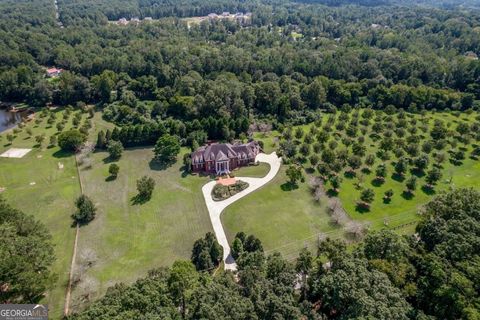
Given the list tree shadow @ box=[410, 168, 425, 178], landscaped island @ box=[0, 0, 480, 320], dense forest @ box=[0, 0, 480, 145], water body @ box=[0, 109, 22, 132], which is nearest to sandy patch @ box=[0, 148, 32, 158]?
landscaped island @ box=[0, 0, 480, 320]

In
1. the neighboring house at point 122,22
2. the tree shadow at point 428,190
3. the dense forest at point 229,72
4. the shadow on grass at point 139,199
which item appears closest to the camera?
the shadow on grass at point 139,199

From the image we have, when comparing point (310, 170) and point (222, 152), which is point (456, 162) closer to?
point (310, 170)

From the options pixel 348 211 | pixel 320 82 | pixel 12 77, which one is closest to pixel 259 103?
pixel 320 82

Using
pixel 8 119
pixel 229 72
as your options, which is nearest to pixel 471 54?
pixel 229 72

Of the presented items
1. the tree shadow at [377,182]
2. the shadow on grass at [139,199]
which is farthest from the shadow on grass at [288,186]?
the shadow on grass at [139,199]

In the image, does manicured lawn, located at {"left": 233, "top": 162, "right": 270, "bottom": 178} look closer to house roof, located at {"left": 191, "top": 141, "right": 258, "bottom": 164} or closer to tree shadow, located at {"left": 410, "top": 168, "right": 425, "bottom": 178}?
house roof, located at {"left": 191, "top": 141, "right": 258, "bottom": 164}

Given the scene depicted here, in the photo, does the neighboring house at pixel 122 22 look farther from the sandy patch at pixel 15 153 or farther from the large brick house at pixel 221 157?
the large brick house at pixel 221 157

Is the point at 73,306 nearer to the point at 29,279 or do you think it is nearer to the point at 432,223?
the point at 29,279

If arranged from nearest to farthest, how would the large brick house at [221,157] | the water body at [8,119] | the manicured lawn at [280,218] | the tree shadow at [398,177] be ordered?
the manicured lawn at [280,218], the tree shadow at [398,177], the large brick house at [221,157], the water body at [8,119]
